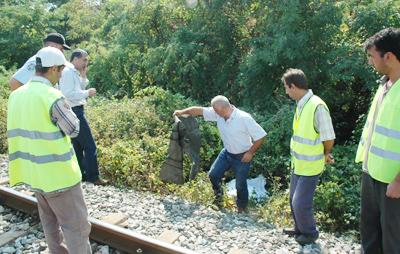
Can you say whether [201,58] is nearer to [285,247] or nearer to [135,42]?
[135,42]

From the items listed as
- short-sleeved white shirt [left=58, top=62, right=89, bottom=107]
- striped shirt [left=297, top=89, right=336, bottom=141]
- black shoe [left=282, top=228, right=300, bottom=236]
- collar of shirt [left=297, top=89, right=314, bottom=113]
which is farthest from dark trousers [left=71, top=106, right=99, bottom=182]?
striped shirt [left=297, top=89, right=336, bottom=141]

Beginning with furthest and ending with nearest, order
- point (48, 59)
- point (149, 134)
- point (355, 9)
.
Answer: point (355, 9), point (149, 134), point (48, 59)

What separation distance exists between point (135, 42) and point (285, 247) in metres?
9.46

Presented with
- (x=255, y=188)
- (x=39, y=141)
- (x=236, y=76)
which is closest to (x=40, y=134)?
(x=39, y=141)

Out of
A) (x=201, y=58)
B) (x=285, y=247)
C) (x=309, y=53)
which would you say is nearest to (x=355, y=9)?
(x=309, y=53)

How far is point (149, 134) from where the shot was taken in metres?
8.22

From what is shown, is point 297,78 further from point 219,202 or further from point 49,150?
point 49,150

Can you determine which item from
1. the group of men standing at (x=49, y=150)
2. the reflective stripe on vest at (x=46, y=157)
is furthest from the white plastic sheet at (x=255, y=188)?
the reflective stripe on vest at (x=46, y=157)

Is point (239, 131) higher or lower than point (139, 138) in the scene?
higher

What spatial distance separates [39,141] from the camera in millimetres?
3283

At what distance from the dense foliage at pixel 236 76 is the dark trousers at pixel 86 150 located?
0.46 m

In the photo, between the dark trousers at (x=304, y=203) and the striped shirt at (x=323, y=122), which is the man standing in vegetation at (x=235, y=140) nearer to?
the dark trousers at (x=304, y=203)

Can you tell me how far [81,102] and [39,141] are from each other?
2426mm

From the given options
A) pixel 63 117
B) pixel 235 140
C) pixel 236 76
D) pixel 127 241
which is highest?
pixel 63 117
